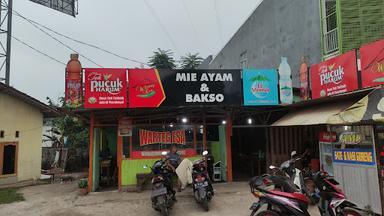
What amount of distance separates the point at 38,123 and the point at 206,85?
30.9ft

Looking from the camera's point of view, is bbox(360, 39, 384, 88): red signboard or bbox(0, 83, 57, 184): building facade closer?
bbox(360, 39, 384, 88): red signboard

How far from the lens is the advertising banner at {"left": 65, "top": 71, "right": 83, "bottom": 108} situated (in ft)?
30.3

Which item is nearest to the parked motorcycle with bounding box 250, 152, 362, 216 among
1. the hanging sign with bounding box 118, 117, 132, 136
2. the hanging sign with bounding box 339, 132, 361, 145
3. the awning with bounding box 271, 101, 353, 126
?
the hanging sign with bounding box 339, 132, 361, 145

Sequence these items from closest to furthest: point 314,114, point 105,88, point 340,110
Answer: point 340,110 < point 314,114 < point 105,88

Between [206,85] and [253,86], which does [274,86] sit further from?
[206,85]

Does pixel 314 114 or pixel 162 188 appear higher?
pixel 314 114

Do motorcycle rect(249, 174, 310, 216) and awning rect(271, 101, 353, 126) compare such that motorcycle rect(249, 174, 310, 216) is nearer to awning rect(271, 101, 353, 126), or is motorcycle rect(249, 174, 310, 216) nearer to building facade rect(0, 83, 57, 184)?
awning rect(271, 101, 353, 126)

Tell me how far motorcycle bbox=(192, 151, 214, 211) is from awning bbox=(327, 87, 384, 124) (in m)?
3.17

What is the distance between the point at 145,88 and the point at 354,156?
19.1 ft

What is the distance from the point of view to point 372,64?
733 centimetres

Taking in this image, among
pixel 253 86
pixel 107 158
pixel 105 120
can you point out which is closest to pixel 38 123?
pixel 107 158

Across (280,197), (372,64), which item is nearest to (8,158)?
(280,197)

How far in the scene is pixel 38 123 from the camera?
48.8 feet

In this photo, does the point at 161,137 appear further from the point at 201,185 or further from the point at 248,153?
the point at 248,153
